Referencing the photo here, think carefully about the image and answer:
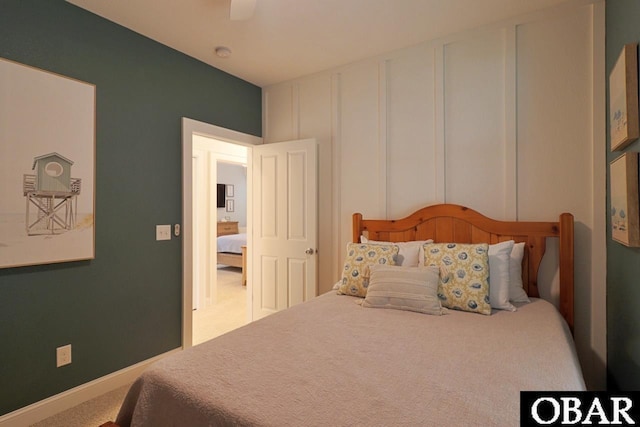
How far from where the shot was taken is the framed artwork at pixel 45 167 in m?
1.92

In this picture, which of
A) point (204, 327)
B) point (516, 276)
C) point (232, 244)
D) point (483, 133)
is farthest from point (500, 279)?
point (232, 244)

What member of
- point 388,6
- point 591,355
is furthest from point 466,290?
point 388,6

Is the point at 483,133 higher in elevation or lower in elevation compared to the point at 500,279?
higher

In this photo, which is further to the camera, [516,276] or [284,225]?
[284,225]

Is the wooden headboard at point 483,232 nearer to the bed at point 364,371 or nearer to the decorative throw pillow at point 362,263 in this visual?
the bed at point 364,371

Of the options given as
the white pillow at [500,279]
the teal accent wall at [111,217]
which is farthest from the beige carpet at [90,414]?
the white pillow at [500,279]

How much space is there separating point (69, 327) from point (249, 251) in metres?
1.76

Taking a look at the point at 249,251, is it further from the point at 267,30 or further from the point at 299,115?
the point at 267,30

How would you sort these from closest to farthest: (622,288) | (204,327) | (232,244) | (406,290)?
1. (622,288)
2. (406,290)
3. (204,327)
4. (232,244)

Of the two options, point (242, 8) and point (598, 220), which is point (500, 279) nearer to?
point (598, 220)

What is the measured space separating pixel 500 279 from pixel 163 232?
256cm

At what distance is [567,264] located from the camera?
2.16 meters

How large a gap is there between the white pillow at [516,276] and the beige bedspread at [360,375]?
1.03 ft

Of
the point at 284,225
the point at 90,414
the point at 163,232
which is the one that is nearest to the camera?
the point at 90,414
